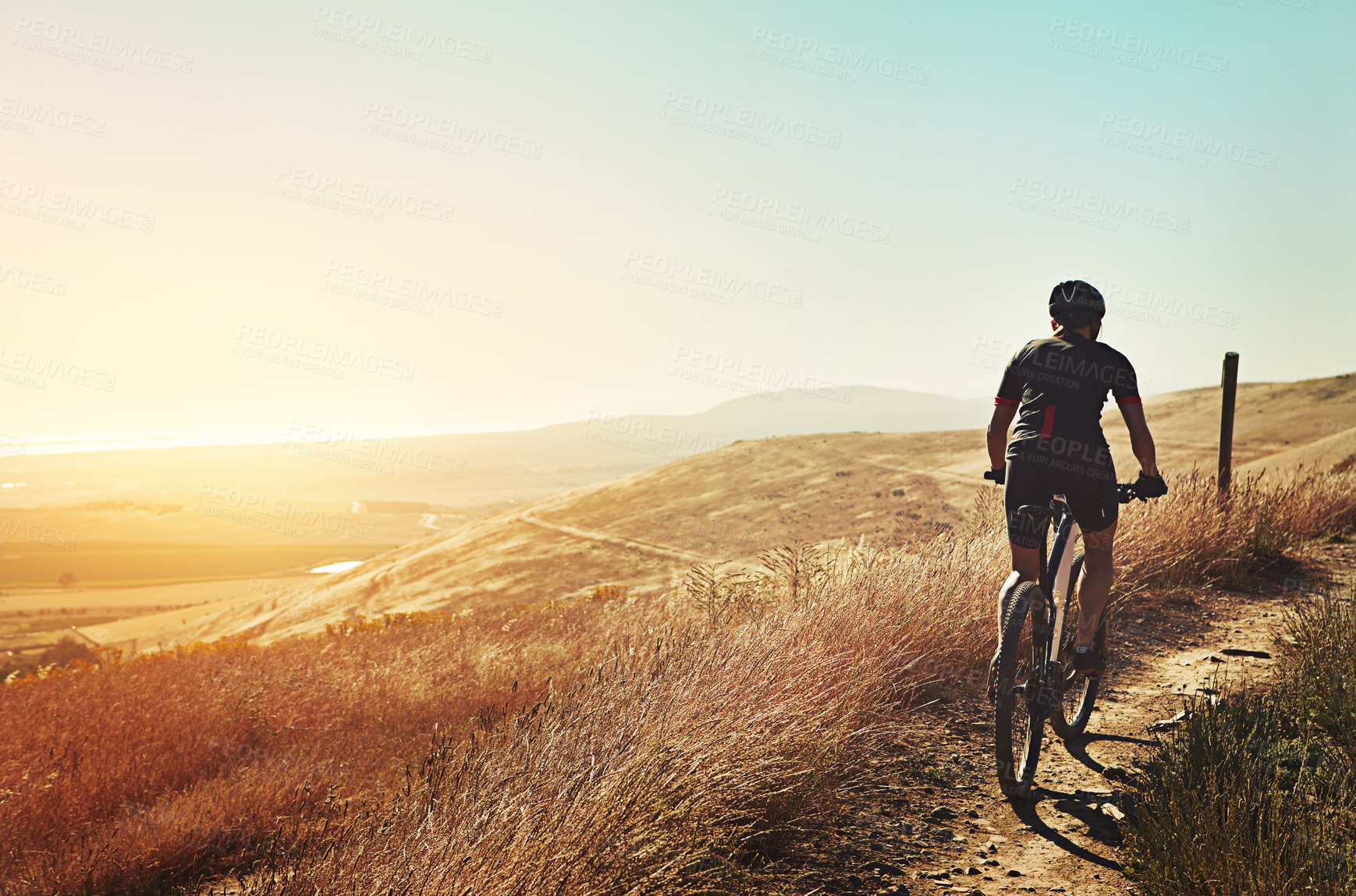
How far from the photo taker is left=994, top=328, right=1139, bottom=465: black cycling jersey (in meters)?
3.91

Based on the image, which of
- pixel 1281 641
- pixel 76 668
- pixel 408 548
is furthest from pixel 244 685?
pixel 408 548

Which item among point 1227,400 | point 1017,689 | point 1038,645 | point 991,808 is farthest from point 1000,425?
point 1227,400

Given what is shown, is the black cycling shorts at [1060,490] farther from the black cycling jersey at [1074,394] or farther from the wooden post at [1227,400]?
the wooden post at [1227,400]

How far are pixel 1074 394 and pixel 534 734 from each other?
3.33 m

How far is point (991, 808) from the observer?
3873mm

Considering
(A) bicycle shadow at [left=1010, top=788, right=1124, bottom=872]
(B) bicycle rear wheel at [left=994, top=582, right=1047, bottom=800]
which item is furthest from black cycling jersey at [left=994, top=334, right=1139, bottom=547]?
(A) bicycle shadow at [left=1010, top=788, right=1124, bottom=872]

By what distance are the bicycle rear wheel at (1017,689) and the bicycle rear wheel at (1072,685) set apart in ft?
0.50

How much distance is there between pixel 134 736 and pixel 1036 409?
717cm

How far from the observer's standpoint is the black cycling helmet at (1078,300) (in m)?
4.06

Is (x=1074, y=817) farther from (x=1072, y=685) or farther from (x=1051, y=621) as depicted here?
(x=1051, y=621)

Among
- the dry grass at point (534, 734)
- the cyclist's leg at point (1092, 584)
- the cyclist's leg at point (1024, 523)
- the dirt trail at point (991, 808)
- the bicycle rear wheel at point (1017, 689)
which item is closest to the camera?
the dry grass at point (534, 734)

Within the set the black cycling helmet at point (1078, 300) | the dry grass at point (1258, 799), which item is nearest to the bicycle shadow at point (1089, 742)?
the dry grass at point (1258, 799)

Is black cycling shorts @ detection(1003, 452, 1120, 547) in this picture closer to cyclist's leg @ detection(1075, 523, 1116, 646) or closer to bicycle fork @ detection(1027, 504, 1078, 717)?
bicycle fork @ detection(1027, 504, 1078, 717)

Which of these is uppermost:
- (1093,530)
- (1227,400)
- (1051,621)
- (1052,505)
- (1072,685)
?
(1227,400)
